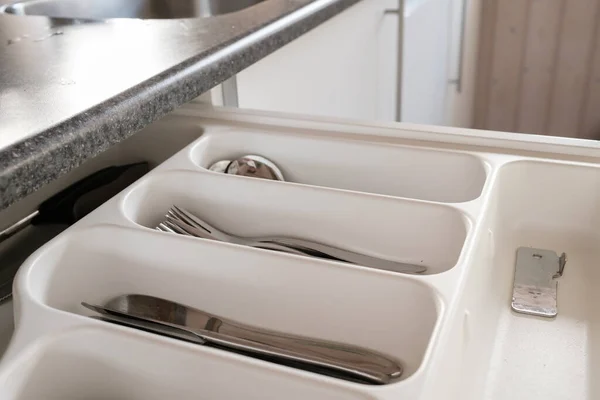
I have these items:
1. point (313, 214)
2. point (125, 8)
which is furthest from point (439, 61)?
point (313, 214)

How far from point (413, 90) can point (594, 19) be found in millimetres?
1073

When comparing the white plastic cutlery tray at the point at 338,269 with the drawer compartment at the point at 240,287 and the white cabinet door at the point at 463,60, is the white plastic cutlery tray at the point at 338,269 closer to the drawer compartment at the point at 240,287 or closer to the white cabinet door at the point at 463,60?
the drawer compartment at the point at 240,287

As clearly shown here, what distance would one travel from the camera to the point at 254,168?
2.35ft

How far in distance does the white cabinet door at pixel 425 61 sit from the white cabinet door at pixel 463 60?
8 cm

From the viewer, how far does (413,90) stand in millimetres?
1853

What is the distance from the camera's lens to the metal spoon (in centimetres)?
71

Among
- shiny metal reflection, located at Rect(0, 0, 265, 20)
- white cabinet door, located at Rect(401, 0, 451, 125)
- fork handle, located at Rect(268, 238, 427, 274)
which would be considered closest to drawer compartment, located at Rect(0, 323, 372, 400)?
fork handle, located at Rect(268, 238, 427, 274)

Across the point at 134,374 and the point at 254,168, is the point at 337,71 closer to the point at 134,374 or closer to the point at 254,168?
the point at 254,168

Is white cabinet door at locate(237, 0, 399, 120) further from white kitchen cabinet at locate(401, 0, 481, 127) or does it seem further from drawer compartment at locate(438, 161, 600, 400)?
drawer compartment at locate(438, 161, 600, 400)

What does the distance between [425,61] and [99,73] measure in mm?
1496

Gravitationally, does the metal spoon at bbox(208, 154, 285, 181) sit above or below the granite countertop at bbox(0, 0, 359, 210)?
below

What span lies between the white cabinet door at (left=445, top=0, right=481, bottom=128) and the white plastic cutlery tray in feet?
5.52

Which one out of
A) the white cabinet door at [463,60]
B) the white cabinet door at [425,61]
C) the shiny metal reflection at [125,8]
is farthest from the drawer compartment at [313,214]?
the white cabinet door at [463,60]

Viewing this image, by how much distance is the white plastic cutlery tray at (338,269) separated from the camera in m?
0.43
